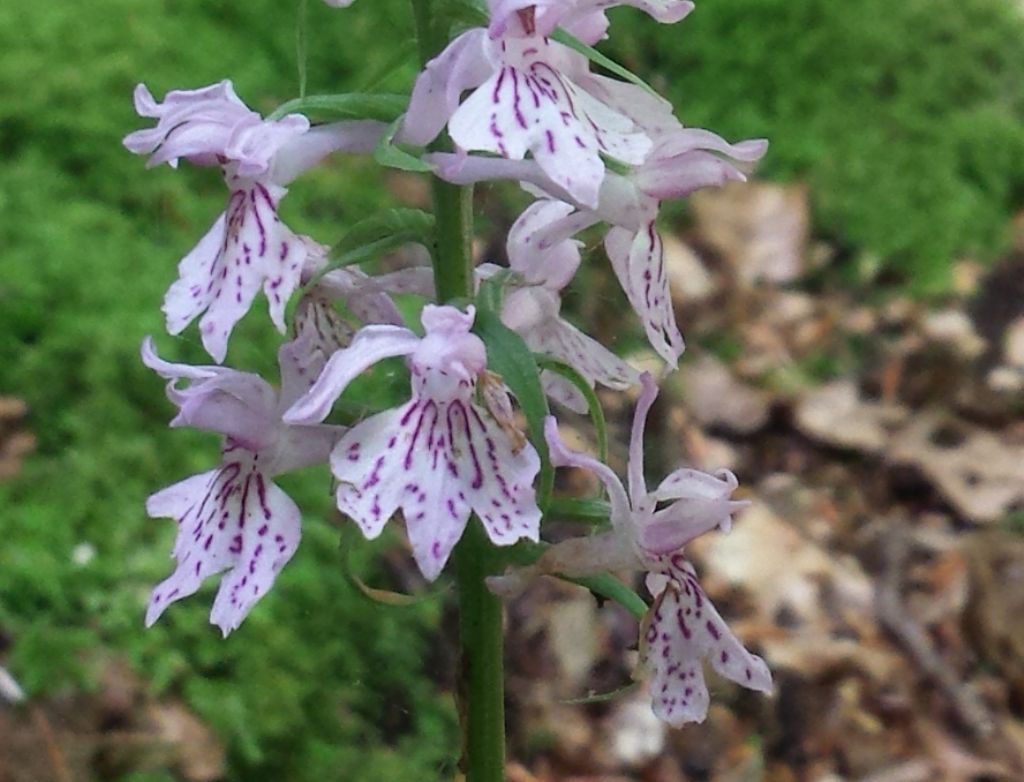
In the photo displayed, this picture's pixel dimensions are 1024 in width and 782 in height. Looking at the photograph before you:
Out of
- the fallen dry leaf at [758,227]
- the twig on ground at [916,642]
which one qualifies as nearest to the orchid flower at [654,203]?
the twig on ground at [916,642]

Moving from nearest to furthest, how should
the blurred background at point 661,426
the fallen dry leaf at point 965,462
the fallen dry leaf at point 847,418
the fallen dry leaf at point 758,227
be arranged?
the blurred background at point 661,426
the fallen dry leaf at point 965,462
the fallen dry leaf at point 847,418
the fallen dry leaf at point 758,227

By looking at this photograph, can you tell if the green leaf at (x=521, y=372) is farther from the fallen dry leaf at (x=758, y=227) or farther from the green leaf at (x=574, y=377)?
the fallen dry leaf at (x=758, y=227)

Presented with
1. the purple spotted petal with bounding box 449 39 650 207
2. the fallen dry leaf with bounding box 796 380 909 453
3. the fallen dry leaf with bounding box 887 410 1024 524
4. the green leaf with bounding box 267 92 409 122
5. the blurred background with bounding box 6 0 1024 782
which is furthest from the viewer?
the fallen dry leaf with bounding box 796 380 909 453

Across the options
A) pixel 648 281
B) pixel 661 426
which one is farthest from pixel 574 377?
pixel 661 426

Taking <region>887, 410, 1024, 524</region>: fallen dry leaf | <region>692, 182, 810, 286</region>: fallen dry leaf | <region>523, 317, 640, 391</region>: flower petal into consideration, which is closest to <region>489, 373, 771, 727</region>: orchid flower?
<region>523, 317, 640, 391</region>: flower petal

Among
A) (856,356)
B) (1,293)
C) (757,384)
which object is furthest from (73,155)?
(856,356)

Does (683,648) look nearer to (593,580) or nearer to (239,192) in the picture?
(593,580)

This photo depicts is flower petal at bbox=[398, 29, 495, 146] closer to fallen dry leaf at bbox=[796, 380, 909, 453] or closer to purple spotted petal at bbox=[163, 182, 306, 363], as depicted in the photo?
purple spotted petal at bbox=[163, 182, 306, 363]
